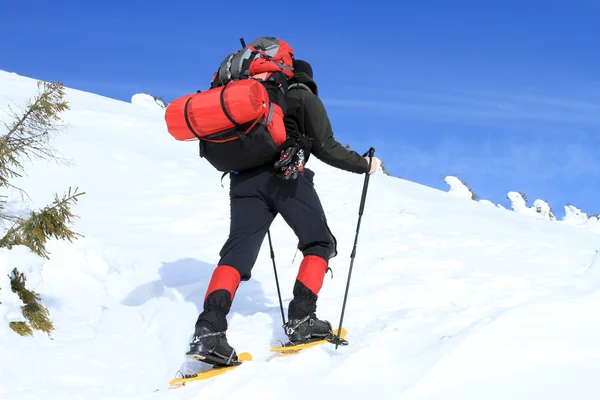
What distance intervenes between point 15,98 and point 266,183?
12.2m

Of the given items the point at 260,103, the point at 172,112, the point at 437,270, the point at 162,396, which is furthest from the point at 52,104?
the point at 437,270

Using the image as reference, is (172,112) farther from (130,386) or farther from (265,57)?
(130,386)

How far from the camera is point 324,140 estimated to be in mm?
4223

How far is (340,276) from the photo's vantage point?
6.45 m

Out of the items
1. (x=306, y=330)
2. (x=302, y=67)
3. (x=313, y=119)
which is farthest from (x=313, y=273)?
(x=302, y=67)

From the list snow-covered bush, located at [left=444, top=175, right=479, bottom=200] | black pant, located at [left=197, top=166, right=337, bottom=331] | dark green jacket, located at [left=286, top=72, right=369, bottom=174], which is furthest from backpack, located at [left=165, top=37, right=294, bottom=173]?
snow-covered bush, located at [left=444, top=175, right=479, bottom=200]

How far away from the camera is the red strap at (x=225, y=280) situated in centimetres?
416

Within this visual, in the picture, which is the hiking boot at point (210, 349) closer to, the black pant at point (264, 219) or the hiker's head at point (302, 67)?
the black pant at point (264, 219)

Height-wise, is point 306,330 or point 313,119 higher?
point 313,119

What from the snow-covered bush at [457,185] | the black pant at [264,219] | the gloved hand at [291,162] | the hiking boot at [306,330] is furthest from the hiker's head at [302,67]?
the snow-covered bush at [457,185]

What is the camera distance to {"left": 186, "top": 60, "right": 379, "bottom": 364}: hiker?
4121mm

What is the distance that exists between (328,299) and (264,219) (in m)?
1.63

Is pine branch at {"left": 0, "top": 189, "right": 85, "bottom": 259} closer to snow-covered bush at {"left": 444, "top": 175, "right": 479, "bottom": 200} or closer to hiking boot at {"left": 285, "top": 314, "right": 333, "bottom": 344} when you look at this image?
hiking boot at {"left": 285, "top": 314, "right": 333, "bottom": 344}

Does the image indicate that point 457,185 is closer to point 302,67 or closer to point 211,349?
point 302,67
